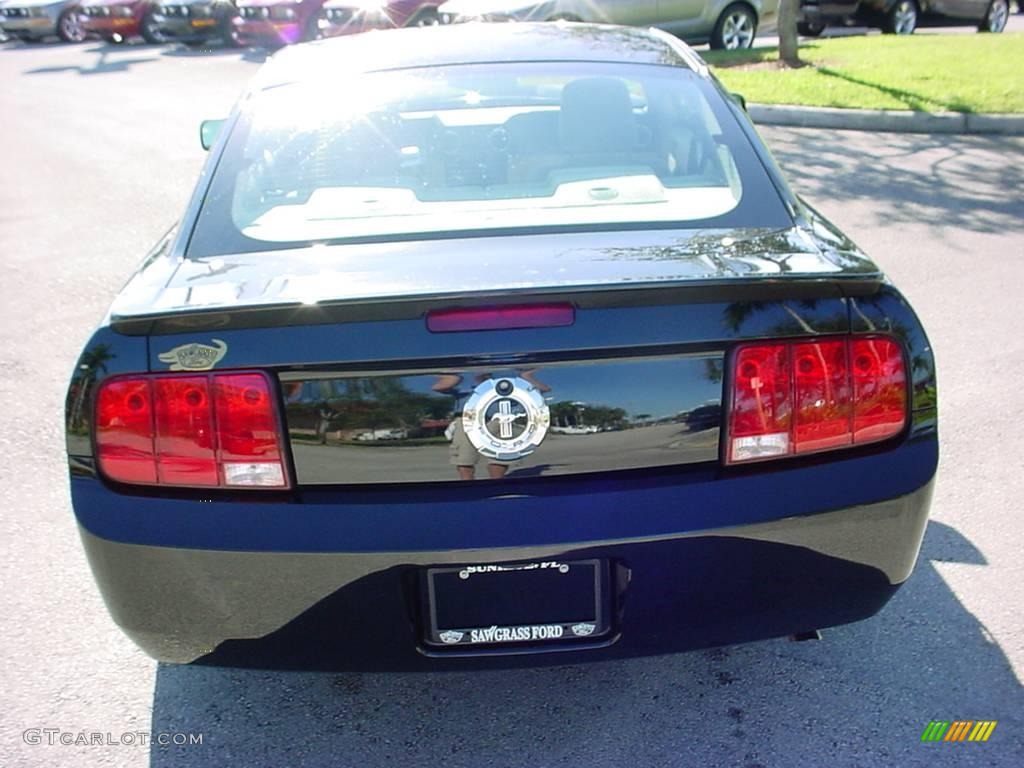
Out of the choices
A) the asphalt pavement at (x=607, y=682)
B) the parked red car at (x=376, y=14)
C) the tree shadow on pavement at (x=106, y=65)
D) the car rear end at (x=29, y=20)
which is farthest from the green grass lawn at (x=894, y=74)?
the car rear end at (x=29, y=20)

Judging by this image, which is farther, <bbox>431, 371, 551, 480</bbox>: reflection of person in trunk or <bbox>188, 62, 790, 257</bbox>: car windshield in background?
<bbox>188, 62, 790, 257</bbox>: car windshield in background

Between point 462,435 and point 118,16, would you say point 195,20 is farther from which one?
point 462,435

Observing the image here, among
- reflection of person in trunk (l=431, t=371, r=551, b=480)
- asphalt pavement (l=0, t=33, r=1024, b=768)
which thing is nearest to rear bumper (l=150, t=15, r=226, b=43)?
asphalt pavement (l=0, t=33, r=1024, b=768)

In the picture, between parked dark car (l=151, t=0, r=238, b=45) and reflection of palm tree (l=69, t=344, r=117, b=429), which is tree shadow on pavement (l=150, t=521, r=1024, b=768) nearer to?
reflection of palm tree (l=69, t=344, r=117, b=429)

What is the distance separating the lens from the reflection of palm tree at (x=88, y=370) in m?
2.16

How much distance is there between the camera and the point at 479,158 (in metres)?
3.12

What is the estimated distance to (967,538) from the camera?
336 centimetres

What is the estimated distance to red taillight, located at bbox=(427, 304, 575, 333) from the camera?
210 centimetres

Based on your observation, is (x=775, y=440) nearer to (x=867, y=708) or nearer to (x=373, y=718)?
(x=867, y=708)

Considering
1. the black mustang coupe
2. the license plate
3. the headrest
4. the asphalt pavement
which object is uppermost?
the headrest

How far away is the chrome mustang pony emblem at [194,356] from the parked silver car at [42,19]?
25.4 metres

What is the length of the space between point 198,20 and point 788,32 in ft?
43.3

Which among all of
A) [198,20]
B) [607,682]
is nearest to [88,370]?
[607,682]

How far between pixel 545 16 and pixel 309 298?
1197cm
